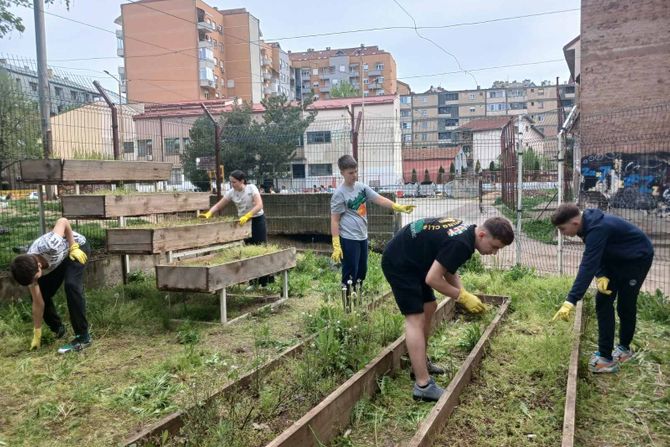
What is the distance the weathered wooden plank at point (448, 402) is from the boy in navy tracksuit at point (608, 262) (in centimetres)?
74

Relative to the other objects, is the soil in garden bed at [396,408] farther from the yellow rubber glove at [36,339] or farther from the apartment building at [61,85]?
the apartment building at [61,85]

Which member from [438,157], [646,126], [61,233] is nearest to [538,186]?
[438,157]

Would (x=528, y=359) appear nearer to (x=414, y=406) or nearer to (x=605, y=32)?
(x=414, y=406)

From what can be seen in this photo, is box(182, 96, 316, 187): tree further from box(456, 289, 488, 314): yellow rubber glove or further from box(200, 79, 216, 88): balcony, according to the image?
box(200, 79, 216, 88): balcony

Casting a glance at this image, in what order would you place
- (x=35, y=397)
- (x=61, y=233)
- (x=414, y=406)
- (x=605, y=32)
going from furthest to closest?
(x=605, y=32), (x=61, y=233), (x=35, y=397), (x=414, y=406)

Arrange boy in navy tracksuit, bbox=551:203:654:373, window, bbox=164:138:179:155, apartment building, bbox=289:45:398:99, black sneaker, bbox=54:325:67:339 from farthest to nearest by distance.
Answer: apartment building, bbox=289:45:398:99
window, bbox=164:138:179:155
black sneaker, bbox=54:325:67:339
boy in navy tracksuit, bbox=551:203:654:373

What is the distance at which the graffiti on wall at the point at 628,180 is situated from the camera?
10.3 meters

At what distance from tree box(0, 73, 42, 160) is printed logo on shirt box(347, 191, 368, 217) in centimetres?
A: 490

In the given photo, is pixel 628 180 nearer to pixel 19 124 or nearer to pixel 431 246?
pixel 431 246

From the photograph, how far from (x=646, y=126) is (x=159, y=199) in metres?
15.5

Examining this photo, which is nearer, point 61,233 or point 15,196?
point 61,233

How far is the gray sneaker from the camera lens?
3604 mm

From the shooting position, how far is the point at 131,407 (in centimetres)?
363

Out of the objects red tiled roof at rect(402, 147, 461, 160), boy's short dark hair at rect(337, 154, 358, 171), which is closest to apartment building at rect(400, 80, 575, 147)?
red tiled roof at rect(402, 147, 461, 160)
